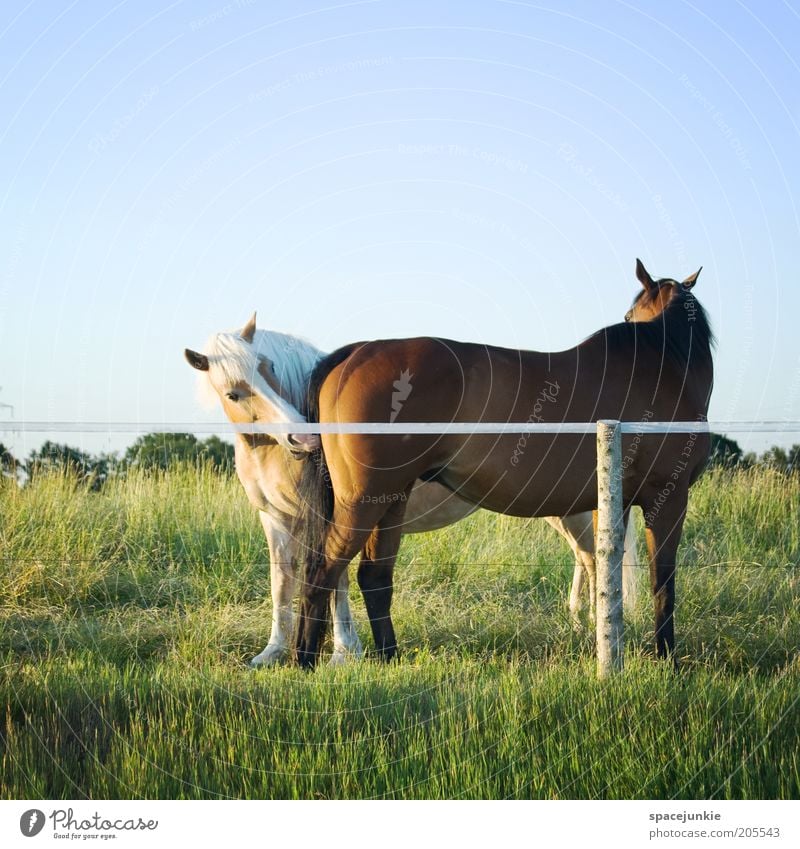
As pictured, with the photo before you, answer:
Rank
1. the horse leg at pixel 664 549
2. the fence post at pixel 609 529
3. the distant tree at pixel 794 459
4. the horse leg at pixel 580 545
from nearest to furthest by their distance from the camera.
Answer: the fence post at pixel 609 529
the horse leg at pixel 664 549
the horse leg at pixel 580 545
the distant tree at pixel 794 459

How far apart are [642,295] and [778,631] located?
2.32 metres

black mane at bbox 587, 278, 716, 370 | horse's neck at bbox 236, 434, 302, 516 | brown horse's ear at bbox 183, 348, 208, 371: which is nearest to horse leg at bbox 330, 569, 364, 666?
horse's neck at bbox 236, 434, 302, 516

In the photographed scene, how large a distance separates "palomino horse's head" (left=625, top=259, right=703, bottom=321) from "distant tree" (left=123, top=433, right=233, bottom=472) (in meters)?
4.79

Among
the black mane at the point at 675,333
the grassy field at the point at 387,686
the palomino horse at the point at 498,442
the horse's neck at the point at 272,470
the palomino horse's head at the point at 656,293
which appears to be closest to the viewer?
the grassy field at the point at 387,686

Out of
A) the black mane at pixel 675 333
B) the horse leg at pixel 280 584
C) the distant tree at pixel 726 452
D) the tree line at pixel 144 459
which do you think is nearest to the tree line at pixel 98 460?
the tree line at pixel 144 459

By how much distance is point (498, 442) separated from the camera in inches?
199

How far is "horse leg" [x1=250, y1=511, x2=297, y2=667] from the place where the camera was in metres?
5.49

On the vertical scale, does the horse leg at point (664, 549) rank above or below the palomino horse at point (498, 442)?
below

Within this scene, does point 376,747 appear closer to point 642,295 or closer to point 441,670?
point 441,670

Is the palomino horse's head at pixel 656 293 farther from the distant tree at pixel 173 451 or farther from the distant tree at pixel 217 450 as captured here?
the distant tree at pixel 217 450

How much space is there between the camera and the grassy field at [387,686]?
12.0 feet

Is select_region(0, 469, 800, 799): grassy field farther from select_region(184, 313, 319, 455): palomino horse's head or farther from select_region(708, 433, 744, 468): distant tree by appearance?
select_region(708, 433, 744, 468): distant tree

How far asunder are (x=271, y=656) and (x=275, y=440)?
51.5 inches

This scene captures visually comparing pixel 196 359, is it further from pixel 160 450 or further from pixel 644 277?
pixel 160 450
